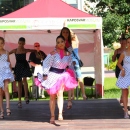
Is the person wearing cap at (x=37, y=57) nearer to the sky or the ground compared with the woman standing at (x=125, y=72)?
nearer to the sky

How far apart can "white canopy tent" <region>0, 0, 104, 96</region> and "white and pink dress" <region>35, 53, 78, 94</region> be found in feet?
9.14

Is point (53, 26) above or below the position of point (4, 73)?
above

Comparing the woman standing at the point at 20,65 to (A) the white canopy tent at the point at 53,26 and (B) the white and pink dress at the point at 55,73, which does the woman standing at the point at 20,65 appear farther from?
(B) the white and pink dress at the point at 55,73

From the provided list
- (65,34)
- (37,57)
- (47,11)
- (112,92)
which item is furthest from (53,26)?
(112,92)

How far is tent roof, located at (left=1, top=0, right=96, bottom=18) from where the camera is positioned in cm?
1281


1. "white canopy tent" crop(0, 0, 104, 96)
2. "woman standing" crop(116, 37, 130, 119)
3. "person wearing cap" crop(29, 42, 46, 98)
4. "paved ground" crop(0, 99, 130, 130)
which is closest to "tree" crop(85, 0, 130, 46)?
"white canopy tent" crop(0, 0, 104, 96)

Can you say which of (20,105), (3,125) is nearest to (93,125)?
(3,125)

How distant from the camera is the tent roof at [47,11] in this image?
12809 mm

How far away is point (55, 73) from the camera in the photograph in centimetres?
980

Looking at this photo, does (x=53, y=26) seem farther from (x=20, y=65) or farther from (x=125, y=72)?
(x=125, y=72)

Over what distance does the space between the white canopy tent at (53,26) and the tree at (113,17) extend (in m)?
0.89

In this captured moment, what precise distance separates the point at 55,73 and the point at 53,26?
3000 millimetres

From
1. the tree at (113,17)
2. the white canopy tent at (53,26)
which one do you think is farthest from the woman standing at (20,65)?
the tree at (113,17)

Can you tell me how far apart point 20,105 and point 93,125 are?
3357mm
